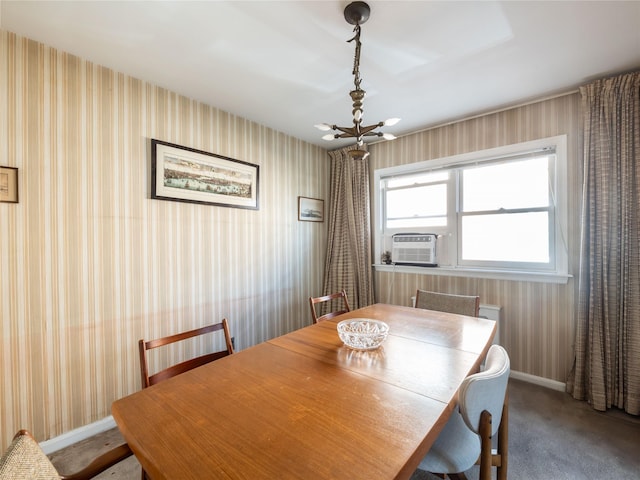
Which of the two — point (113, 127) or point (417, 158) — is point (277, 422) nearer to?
point (113, 127)

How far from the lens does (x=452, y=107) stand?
256 cm

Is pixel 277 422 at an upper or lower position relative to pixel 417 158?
lower

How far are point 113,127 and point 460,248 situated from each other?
3.20 m

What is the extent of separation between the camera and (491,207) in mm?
2734

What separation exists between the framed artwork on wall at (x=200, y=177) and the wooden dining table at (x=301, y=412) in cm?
156

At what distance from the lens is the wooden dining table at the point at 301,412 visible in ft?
2.21

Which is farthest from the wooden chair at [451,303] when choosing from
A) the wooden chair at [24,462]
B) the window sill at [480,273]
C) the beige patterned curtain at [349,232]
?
the wooden chair at [24,462]

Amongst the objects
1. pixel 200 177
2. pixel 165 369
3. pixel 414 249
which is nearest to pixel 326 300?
pixel 165 369

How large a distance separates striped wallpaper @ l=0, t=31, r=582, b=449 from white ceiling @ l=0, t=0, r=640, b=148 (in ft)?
0.81

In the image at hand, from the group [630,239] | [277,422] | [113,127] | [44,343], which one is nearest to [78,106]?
[113,127]

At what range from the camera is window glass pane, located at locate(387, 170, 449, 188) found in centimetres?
301

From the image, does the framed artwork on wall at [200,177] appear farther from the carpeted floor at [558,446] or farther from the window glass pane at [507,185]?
the window glass pane at [507,185]

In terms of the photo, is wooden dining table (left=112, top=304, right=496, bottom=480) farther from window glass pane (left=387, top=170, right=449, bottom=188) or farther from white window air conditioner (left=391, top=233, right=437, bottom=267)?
window glass pane (left=387, top=170, right=449, bottom=188)

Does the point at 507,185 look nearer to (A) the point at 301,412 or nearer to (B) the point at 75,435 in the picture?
(A) the point at 301,412
